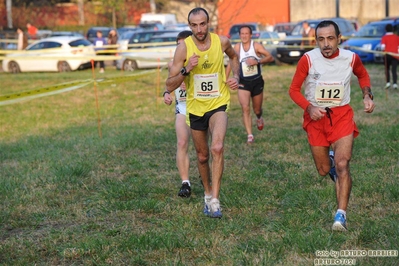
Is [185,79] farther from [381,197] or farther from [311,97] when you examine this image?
[381,197]

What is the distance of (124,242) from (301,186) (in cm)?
279

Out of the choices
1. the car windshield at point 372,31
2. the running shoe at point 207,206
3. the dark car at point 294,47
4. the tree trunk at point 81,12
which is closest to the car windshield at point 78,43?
the dark car at point 294,47

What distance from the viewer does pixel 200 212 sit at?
7.16m

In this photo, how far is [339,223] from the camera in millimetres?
6129

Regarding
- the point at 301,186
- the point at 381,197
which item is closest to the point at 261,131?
the point at 301,186

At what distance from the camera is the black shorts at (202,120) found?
23.6ft

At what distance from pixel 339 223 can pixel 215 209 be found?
1322mm

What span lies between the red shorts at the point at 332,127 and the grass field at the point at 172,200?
0.71m

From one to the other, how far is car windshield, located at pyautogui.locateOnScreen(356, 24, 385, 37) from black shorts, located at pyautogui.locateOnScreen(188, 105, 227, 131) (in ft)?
70.7

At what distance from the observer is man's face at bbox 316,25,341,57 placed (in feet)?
20.9

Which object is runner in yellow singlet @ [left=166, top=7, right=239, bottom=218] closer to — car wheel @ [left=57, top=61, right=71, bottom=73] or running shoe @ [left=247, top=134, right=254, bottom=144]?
running shoe @ [left=247, top=134, right=254, bottom=144]

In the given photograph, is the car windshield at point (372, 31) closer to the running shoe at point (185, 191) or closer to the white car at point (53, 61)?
the white car at point (53, 61)

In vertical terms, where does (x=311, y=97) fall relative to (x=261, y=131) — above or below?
above

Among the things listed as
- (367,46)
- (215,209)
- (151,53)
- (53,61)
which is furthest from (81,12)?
(215,209)
